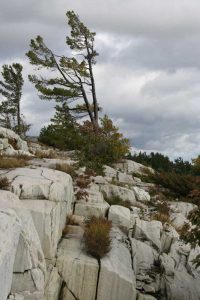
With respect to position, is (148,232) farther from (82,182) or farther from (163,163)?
(163,163)

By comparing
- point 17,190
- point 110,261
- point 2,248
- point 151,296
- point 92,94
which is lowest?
point 151,296

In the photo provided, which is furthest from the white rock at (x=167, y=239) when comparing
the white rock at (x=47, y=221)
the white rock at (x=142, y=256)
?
the white rock at (x=47, y=221)

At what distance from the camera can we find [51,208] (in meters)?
12.2

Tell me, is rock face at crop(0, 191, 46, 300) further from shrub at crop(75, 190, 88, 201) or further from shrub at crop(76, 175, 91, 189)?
shrub at crop(76, 175, 91, 189)

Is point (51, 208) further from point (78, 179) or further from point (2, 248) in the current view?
point (78, 179)

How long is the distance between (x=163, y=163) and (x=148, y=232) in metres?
18.4

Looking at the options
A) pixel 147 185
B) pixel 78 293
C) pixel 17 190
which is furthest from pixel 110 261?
pixel 147 185

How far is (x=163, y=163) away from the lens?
33.8m

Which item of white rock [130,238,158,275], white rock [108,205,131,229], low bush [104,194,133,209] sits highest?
low bush [104,194,133,209]

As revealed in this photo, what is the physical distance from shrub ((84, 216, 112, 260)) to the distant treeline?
1816 cm

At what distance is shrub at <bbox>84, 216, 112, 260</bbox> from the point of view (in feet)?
41.8

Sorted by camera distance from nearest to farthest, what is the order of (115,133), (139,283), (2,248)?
(2,248), (139,283), (115,133)

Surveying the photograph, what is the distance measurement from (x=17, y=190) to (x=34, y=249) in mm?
2367

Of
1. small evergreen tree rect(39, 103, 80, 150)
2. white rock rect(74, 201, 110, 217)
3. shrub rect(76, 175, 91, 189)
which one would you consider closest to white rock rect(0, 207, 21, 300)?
white rock rect(74, 201, 110, 217)
